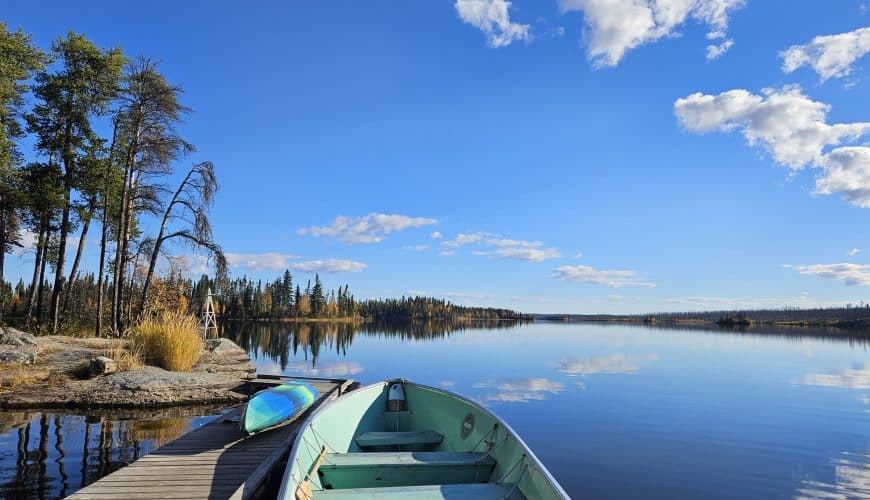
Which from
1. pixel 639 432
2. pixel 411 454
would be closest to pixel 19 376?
pixel 411 454

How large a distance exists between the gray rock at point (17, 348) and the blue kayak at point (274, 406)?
8.17 metres

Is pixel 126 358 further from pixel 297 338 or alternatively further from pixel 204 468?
pixel 297 338

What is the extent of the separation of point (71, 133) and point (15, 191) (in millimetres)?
3135

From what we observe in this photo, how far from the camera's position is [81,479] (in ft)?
21.7

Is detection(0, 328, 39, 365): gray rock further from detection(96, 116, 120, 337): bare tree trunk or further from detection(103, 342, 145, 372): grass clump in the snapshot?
detection(96, 116, 120, 337): bare tree trunk

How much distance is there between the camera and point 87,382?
1180 centimetres

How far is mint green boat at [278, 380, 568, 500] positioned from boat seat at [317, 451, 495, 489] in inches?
0.4

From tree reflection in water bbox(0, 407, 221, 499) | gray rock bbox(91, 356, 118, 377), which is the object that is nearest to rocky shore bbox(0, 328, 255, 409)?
gray rock bbox(91, 356, 118, 377)

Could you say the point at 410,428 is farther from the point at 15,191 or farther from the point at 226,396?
the point at 15,191

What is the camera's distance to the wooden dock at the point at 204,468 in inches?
207

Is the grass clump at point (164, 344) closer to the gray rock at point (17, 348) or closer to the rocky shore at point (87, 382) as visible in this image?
the rocky shore at point (87, 382)

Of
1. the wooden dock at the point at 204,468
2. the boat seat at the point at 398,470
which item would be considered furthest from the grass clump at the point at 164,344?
the boat seat at the point at 398,470

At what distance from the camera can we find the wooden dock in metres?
5.26

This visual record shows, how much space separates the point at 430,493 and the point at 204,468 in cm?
342
